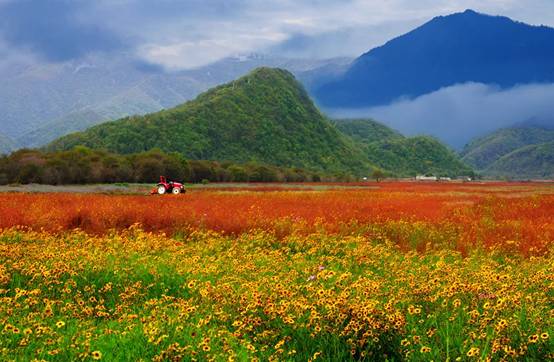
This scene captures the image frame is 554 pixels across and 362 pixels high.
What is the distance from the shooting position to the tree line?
57.8 m

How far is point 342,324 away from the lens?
19.6 ft

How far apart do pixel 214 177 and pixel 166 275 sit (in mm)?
77053

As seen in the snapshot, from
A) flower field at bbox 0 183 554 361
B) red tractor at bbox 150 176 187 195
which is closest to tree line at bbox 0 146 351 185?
red tractor at bbox 150 176 187 195

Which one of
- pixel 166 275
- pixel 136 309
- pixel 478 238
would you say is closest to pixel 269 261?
pixel 166 275

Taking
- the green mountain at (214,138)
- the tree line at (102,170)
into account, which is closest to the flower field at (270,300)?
the tree line at (102,170)

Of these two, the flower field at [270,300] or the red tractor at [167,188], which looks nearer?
the flower field at [270,300]

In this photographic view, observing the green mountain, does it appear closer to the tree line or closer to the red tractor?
the tree line

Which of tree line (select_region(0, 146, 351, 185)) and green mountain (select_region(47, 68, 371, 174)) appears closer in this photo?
tree line (select_region(0, 146, 351, 185))

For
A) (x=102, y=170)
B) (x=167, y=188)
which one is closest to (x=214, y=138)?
(x=102, y=170)

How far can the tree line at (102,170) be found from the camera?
57.8 m

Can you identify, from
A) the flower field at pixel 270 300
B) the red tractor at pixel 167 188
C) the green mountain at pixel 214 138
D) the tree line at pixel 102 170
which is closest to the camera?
the flower field at pixel 270 300

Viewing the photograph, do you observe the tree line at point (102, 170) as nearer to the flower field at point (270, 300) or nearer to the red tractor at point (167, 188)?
the red tractor at point (167, 188)

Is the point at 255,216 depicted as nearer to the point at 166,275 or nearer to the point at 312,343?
the point at 166,275

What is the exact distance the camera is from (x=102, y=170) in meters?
65.3
